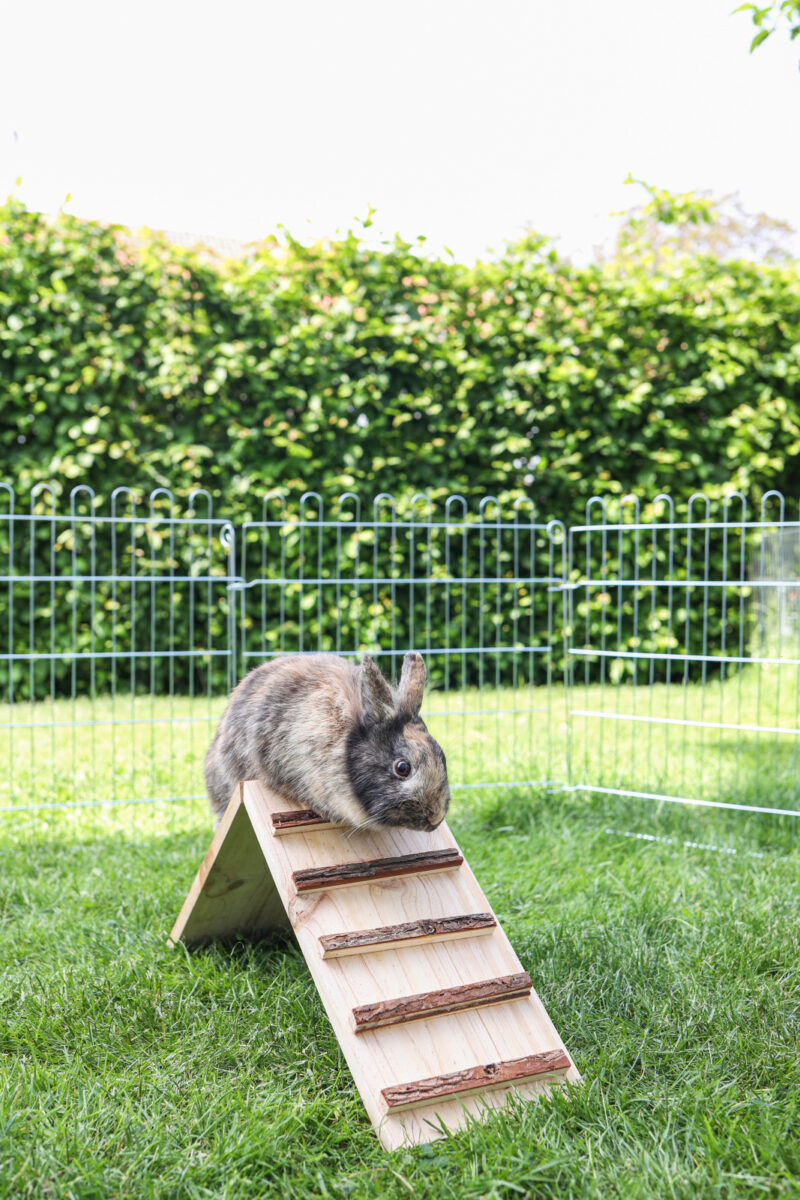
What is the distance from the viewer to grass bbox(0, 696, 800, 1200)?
181 cm

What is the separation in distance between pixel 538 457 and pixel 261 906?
535 cm

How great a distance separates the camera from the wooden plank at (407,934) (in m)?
2.11

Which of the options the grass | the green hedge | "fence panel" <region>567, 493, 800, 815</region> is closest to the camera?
the grass

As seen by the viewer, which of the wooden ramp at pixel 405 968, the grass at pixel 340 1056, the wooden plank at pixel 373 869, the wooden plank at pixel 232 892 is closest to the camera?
the grass at pixel 340 1056

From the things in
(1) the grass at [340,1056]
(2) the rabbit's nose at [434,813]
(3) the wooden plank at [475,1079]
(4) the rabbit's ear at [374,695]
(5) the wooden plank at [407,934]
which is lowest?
(1) the grass at [340,1056]

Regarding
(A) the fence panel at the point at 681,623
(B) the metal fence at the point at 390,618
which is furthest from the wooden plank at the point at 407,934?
(A) the fence panel at the point at 681,623

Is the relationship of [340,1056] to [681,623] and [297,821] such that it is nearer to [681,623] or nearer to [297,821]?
[297,821]

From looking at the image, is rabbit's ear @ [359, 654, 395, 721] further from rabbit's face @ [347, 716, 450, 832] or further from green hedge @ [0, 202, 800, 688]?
green hedge @ [0, 202, 800, 688]

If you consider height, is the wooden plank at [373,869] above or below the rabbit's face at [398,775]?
below

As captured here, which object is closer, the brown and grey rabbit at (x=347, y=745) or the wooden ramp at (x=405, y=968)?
the wooden ramp at (x=405, y=968)

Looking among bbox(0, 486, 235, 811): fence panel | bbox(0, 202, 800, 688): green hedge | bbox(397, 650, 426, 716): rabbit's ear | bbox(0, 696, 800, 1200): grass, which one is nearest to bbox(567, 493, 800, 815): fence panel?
bbox(0, 202, 800, 688): green hedge

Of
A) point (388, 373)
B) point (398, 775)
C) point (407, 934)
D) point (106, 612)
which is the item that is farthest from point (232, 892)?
point (388, 373)

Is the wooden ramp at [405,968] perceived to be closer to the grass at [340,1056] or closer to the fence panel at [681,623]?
the grass at [340,1056]

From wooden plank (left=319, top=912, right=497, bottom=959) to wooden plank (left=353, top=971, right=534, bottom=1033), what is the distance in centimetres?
13
